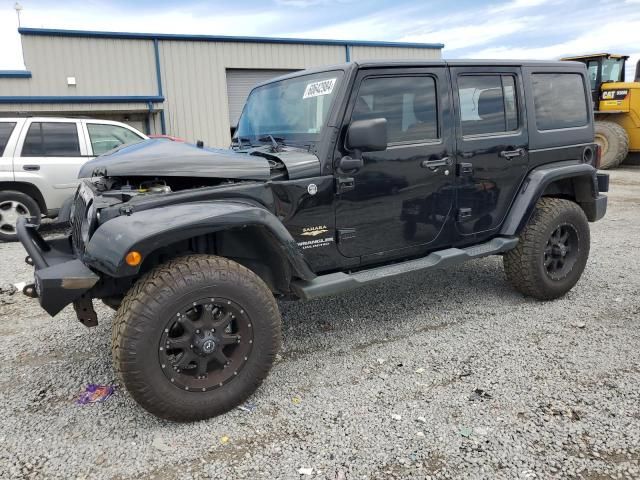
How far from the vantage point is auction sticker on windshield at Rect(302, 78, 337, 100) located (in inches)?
134

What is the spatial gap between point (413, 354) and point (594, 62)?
14.1m

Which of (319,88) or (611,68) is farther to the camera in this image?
(611,68)

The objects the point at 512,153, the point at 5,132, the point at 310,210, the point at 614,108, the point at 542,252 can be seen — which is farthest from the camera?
the point at 614,108

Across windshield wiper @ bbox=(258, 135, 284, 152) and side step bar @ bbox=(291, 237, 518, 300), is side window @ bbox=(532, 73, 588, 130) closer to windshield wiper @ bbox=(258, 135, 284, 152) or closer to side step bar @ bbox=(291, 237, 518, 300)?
side step bar @ bbox=(291, 237, 518, 300)

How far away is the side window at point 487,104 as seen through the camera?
385cm

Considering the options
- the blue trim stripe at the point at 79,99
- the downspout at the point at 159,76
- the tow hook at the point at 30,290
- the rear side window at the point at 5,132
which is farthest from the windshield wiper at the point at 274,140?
the downspout at the point at 159,76

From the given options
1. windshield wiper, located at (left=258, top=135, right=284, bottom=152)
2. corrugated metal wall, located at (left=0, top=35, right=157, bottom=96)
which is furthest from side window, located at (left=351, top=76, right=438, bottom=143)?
corrugated metal wall, located at (left=0, top=35, right=157, bottom=96)

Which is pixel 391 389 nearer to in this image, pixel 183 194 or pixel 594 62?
pixel 183 194

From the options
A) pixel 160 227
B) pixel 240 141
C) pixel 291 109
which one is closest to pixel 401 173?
pixel 291 109

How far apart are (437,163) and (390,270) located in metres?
0.86

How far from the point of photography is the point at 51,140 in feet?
23.9

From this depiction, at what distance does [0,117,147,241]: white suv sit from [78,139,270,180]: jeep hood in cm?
467

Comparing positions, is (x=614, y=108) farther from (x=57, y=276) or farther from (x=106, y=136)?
(x=57, y=276)

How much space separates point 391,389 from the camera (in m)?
3.06
